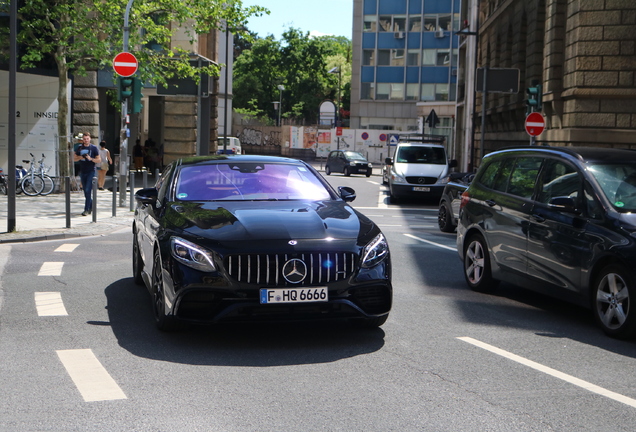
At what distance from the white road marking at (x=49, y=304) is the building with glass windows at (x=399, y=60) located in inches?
2751

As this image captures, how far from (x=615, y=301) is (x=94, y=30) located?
20657 mm

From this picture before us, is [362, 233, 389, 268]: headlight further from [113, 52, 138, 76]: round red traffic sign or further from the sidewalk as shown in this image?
[113, 52, 138, 76]: round red traffic sign

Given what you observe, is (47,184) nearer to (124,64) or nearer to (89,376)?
(124,64)

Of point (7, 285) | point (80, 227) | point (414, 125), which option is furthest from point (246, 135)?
point (7, 285)

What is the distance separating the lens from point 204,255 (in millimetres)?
6512

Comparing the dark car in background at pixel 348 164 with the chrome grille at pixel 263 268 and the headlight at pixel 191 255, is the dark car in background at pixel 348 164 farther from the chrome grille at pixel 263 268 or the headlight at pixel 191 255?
the chrome grille at pixel 263 268

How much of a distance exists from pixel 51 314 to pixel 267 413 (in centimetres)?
362

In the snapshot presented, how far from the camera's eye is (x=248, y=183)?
8109mm

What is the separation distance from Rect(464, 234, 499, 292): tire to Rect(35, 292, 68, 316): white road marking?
427cm

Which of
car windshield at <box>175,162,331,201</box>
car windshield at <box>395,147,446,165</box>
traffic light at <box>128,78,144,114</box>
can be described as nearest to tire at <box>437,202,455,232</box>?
traffic light at <box>128,78,144,114</box>

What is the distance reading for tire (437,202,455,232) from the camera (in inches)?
680

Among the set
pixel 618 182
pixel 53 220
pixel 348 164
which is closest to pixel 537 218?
pixel 618 182

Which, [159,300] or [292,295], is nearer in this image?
[292,295]

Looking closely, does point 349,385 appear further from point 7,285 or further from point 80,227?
point 80,227
